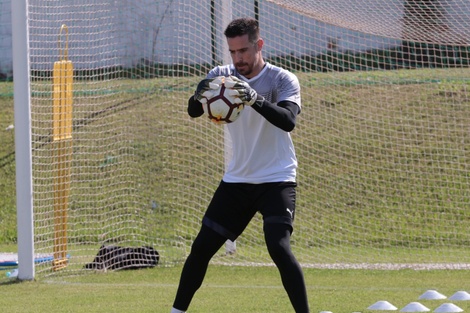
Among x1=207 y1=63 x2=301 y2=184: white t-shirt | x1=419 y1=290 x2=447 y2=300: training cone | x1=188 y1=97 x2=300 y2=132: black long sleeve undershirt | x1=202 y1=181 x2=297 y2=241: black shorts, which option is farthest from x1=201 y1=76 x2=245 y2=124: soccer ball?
x1=419 y1=290 x2=447 y2=300: training cone

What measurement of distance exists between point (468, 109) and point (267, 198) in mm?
8838

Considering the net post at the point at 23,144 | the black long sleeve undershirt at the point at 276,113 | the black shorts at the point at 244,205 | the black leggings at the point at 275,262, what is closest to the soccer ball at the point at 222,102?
the black long sleeve undershirt at the point at 276,113

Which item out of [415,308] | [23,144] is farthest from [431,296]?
[23,144]

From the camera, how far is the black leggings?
198 inches

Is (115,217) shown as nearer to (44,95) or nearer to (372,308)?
(44,95)

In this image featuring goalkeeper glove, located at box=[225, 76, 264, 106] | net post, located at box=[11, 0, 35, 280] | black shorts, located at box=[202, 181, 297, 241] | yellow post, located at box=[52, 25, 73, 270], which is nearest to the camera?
goalkeeper glove, located at box=[225, 76, 264, 106]

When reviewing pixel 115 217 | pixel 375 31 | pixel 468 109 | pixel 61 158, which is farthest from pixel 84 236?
pixel 468 109

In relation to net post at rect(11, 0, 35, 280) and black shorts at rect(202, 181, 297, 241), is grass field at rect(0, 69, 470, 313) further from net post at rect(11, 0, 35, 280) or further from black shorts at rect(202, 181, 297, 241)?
black shorts at rect(202, 181, 297, 241)

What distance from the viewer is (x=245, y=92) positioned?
4.95 meters

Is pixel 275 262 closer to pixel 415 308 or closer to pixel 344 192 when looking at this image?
pixel 415 308

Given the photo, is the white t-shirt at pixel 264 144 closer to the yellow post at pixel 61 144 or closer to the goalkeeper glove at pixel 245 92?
the goalkeeper glove at pixel 245 92

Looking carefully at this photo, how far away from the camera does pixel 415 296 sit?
718 cm

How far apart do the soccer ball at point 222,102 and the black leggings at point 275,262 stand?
672mm

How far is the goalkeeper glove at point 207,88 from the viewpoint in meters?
5.07
